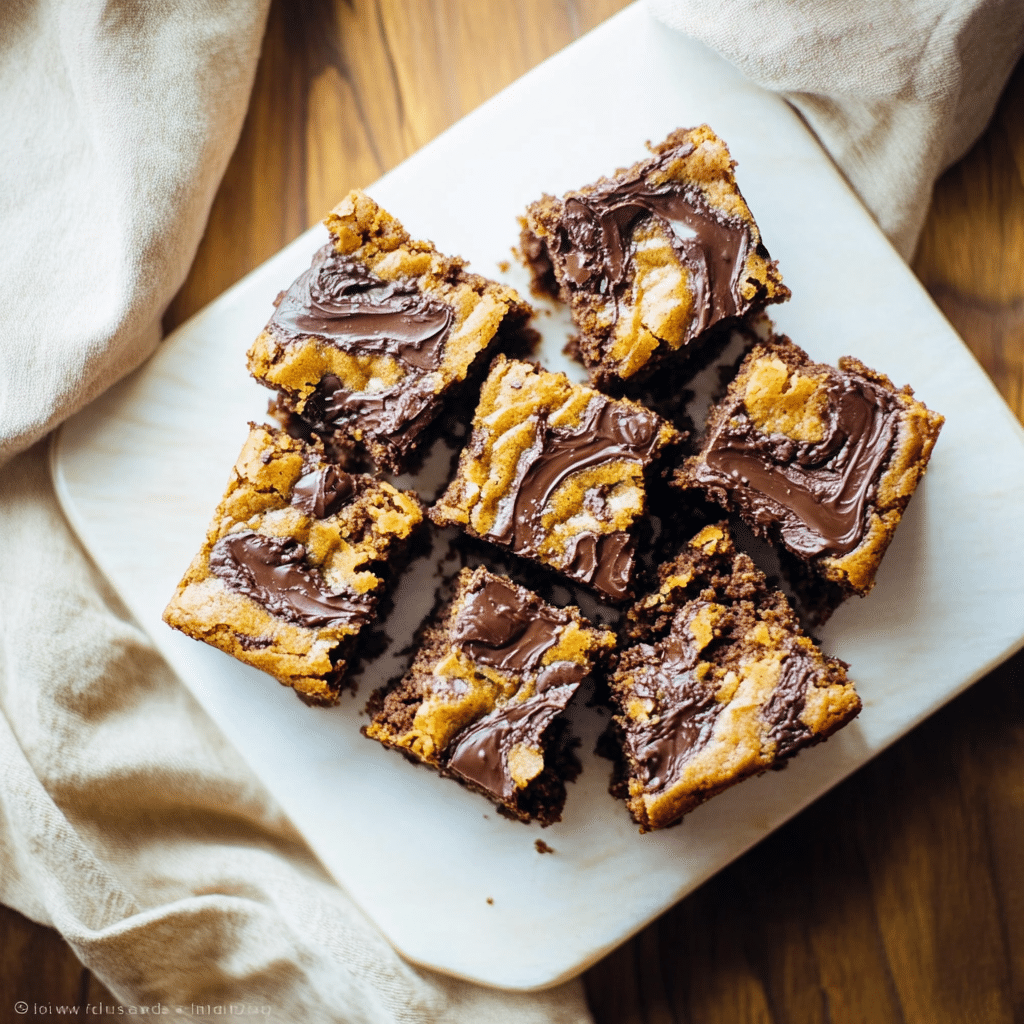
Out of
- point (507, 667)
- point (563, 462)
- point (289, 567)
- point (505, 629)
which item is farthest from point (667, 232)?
point (289, 567)

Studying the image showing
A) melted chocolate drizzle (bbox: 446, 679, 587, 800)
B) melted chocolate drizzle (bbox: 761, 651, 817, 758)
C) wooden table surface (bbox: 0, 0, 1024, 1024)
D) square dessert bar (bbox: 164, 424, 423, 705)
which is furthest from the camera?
wooden table surface (bbox: 0, 0, 1024, 1024)

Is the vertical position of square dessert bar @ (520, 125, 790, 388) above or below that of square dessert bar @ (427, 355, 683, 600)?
above

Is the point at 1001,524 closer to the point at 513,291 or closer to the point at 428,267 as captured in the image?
the point at 513,291

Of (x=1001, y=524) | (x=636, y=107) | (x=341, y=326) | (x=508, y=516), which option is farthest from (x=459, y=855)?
(x=636, y=107)

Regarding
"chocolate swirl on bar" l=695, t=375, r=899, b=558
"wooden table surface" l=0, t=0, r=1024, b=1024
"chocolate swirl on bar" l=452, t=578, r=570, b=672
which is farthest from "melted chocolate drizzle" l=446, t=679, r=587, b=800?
"wooden table surface" l=0, t=0, r=1024, b=1024

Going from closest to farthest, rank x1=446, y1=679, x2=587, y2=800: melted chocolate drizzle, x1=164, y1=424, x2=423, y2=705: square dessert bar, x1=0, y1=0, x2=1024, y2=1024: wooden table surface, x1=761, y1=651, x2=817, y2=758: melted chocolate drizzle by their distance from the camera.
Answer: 1. x1=761, y1=651, x2=817, y2=758: melted chocolate drizzle
2. x1=446, y1=679, x2=587, y2=800: melted chocolate drizzle
3. x1=164, y1=424, x2=423, y2=705: square dessert bar
4. x1=0, y1=0, x2=1024, y2=1024: wooden table surface

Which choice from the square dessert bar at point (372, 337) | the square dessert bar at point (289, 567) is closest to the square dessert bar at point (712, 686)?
the square dessert bar at point (289, 567)

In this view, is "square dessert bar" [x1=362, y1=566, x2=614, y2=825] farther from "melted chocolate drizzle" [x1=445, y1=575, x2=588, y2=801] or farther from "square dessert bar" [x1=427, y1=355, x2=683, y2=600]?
"square dessert bar" [x1=427, y1=355, x2=683, y2=600]
